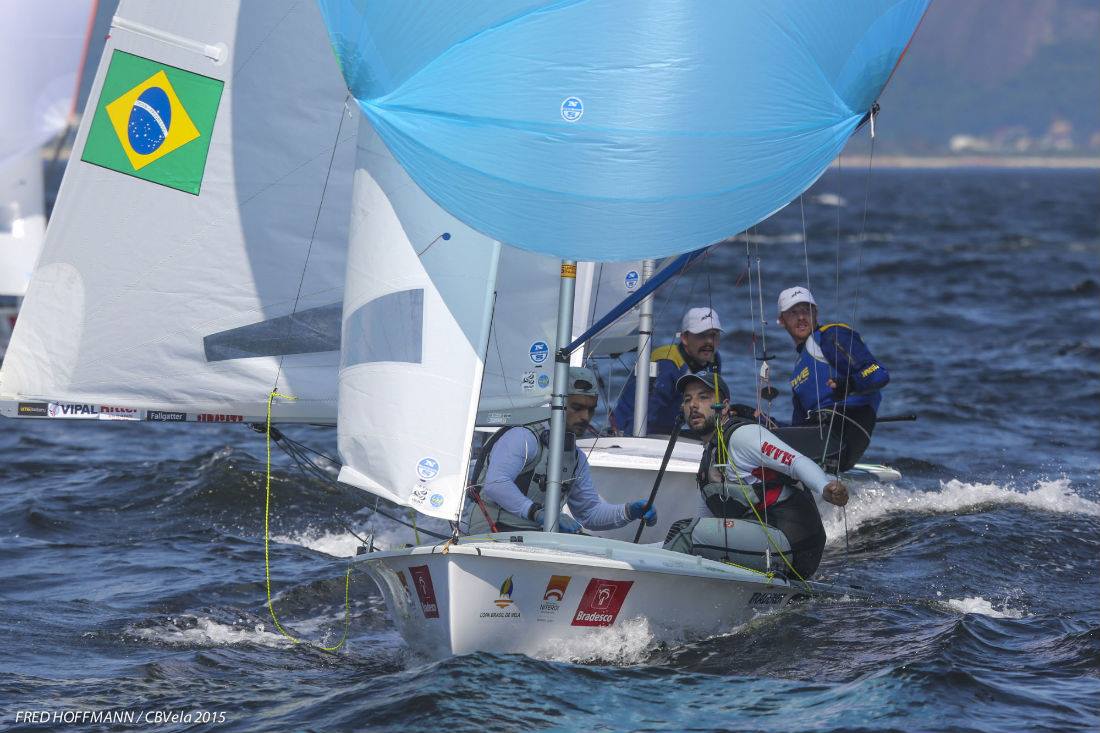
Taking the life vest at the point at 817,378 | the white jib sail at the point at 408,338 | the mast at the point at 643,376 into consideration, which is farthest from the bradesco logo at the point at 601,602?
the mast at the point at 643,376

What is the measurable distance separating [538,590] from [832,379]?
10.1ft

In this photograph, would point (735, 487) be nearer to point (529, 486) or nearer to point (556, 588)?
point (529, 486)

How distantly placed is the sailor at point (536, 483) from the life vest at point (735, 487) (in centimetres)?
36

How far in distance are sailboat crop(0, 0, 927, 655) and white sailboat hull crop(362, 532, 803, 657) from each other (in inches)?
0.5

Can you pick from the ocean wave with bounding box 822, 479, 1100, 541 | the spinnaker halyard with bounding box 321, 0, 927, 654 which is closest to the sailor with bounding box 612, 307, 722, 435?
the ocean wave with bounding box 822, 479, 1100, 541

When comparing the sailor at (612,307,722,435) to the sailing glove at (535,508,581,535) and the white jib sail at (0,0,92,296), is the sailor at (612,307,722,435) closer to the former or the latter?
the sailing glove at (535,508,581,535)

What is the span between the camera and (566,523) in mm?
6730

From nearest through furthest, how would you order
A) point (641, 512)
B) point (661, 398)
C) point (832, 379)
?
point (641, 512) → point (832, 379) → point (661, 398)

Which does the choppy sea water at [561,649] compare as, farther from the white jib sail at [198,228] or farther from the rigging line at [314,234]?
the rigging line at [314,234]

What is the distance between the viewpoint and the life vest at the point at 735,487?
265 inches

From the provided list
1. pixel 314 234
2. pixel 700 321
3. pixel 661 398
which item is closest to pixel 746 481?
pixel 700 321

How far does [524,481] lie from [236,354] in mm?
1771

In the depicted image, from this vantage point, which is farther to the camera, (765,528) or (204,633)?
(204,633)

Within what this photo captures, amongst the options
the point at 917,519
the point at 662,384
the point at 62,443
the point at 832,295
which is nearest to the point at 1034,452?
the point at 917,519
